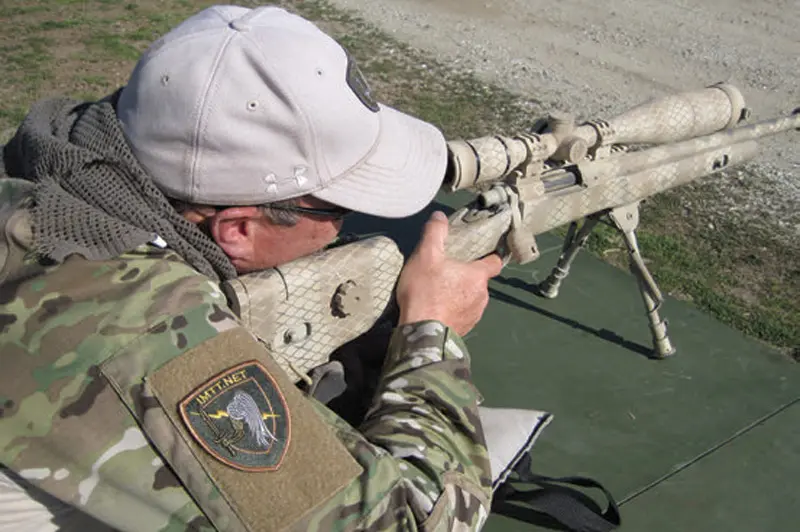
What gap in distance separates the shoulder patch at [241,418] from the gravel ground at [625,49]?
5.13 m

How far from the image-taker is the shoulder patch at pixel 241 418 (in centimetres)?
154

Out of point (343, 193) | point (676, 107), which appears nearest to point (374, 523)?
point (343, 193)

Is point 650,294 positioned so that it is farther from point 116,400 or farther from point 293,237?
point 116,400

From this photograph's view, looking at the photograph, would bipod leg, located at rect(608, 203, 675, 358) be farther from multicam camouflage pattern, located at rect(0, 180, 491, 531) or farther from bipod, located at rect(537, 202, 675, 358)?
multicam camouflage pattern, located at rect(0, 180, 491, 531)

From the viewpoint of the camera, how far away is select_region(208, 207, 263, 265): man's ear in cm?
194

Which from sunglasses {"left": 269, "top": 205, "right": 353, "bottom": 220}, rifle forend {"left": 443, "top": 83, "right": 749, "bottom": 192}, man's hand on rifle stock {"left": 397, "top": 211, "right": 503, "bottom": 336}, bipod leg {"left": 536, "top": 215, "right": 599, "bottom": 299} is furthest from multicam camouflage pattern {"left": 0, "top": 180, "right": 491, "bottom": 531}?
bipod leg {"left": 536, "top": 215, "right": 599, "bottom": 299}

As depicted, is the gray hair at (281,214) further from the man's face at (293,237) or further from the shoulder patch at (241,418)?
the shoulder patch at (241,418)

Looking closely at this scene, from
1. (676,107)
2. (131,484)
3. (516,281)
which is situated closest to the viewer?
(131,484)

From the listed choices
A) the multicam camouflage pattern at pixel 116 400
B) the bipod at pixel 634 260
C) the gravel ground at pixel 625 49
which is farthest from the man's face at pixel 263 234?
the gravel ground at pixel 625 49

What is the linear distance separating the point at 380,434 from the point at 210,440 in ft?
1.72

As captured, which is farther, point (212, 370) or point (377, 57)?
point (377, 57)

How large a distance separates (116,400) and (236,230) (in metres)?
0.58

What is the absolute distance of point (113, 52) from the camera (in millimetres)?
8453

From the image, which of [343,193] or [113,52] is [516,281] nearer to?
[343,193]
